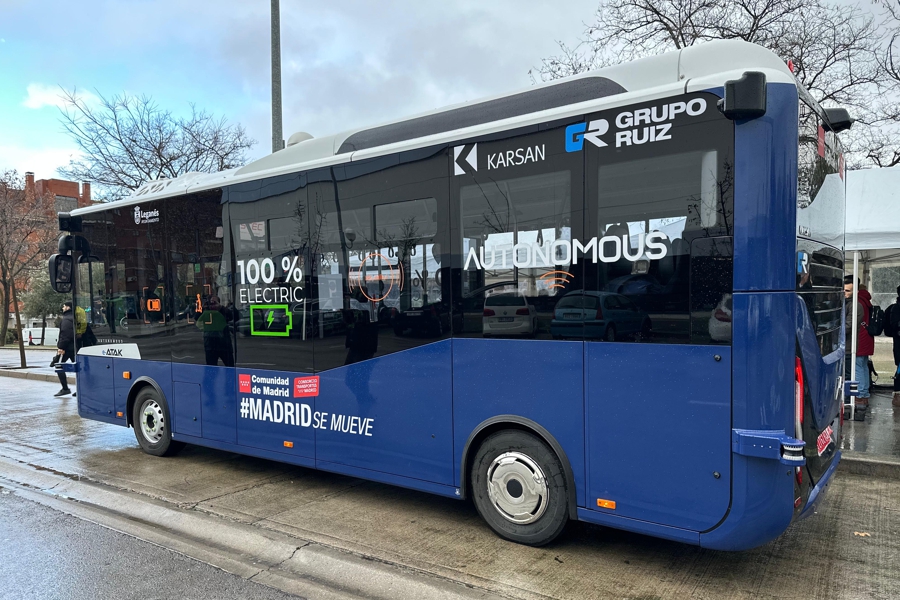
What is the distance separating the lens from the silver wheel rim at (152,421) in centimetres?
739

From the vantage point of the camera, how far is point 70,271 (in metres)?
8.27

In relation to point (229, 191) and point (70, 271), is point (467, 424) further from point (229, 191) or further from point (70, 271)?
point (70, 271)

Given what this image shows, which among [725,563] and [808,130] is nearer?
[808,130]

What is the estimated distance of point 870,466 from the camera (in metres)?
6.09

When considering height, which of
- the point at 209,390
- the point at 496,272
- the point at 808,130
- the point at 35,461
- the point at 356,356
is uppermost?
the point at 808,130

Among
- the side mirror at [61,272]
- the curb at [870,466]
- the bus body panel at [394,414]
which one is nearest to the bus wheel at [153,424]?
the side mirror at [61,272]

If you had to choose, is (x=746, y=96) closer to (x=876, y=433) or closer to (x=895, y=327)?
(x=876, y=433)

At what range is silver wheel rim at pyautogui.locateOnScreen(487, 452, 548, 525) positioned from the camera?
4320 mm

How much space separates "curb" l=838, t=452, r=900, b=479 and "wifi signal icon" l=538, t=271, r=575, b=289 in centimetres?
435

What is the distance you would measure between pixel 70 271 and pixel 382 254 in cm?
569

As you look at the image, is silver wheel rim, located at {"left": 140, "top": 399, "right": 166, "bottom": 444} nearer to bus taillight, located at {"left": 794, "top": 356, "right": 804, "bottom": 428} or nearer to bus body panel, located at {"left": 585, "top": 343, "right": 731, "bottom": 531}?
bus body panel, located at {"left": 585, "top": 343, "right": 731, "bottom": 531}

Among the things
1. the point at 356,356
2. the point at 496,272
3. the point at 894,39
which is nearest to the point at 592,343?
the point at 496,272

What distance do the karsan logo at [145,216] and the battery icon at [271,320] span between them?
2.09m

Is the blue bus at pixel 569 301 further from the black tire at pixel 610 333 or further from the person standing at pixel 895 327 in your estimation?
the person standing at pixel 895 327
